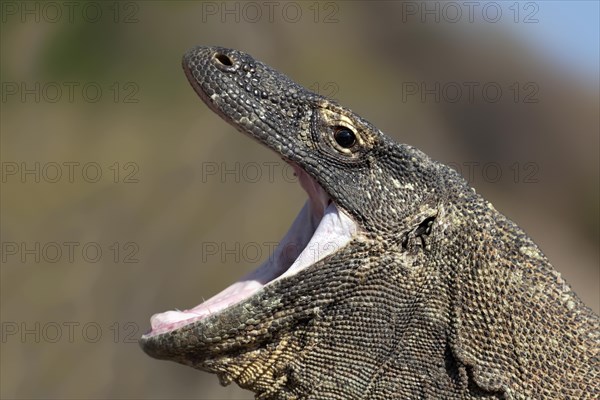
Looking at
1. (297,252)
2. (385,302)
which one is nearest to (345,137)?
(297,252)

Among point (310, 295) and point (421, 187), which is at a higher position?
point (421, 187)

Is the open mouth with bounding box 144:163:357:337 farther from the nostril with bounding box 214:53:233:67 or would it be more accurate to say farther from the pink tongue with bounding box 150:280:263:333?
the nostril with bounding box 214:53:233:67

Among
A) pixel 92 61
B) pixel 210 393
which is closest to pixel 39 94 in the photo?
pixel 92 61

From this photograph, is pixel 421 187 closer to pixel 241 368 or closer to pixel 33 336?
pixel 241 368

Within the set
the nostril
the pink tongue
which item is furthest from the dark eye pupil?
the pink tongue

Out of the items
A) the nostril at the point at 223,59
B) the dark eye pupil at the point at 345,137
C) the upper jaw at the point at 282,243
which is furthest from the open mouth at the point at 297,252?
the nostril at the point at 223,59

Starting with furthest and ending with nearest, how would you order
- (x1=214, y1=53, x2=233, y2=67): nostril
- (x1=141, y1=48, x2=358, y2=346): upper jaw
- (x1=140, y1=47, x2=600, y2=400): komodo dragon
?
(x1=214, y1=53, x2=233, y2=67): nostril < (x1=141, y1=48, x2=358, y2=346): upper jaw < (x1=140, y1=47, x2=600, y2=400): komodo dragon
